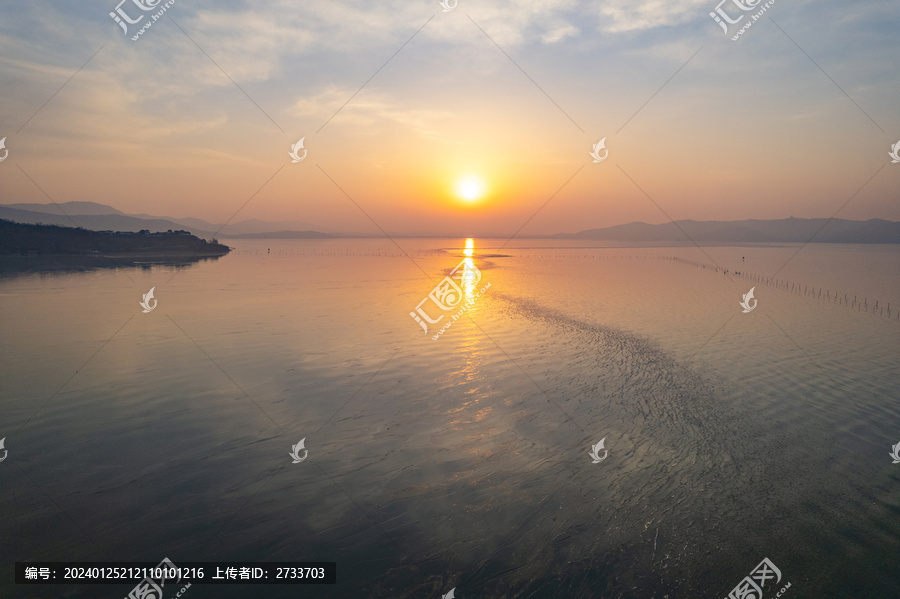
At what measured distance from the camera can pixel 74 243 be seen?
339 ft

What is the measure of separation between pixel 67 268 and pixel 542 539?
8994 centimetres
